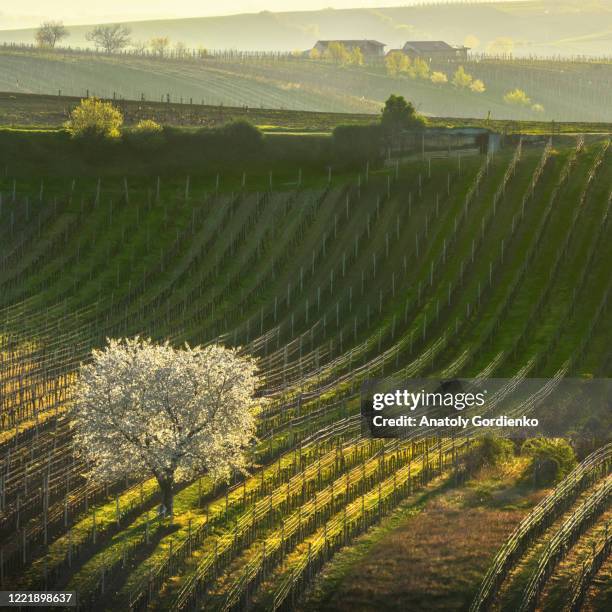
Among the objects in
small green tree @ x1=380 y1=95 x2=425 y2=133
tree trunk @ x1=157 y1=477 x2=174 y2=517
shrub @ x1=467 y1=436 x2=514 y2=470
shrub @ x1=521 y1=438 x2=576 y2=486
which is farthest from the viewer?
small green tree @ x1=380 y1=95 x2=425 y2=133

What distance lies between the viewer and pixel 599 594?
53562 mm

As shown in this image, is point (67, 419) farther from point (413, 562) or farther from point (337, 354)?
point (413, 562)

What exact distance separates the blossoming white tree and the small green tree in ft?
260

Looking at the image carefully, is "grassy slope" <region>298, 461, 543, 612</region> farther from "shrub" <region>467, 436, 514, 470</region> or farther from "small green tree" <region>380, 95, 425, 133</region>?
"small green tree" <region>380, 95, 425, 133</region>

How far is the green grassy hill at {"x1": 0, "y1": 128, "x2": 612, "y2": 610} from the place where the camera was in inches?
2393

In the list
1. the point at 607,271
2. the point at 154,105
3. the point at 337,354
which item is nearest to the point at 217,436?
the point at 337,354

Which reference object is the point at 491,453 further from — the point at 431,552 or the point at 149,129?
the point at 149,129

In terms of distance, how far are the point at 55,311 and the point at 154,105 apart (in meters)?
82.3

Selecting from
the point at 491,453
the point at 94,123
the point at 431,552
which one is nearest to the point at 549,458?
the point at 491,453

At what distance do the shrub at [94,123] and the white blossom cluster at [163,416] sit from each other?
7759cm

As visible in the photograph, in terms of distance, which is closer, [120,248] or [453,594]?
[453,594]

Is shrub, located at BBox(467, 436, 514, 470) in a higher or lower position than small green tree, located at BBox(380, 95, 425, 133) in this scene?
lower

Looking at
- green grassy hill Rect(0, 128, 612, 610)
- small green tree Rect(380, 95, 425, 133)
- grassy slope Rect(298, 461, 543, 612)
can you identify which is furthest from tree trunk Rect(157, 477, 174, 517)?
small green tree Rect(380, 95, 425, 133)

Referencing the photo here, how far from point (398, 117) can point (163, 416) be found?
8395 centimetres
